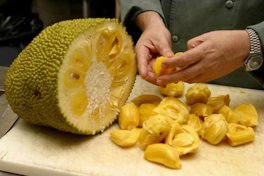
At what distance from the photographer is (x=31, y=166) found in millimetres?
539

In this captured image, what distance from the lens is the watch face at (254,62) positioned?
0.66 meters

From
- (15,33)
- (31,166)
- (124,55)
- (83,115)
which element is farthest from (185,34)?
(15,33)

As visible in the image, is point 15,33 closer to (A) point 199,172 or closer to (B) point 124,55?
(B) point 124,55

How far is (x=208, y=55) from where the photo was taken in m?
0.63

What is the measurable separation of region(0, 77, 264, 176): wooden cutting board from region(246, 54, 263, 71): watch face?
0.40 feet

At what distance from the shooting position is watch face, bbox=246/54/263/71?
66cm

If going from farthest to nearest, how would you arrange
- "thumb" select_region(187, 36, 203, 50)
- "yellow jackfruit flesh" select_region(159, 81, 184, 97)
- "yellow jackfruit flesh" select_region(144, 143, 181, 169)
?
"yellow jackfruit flesh" select_region(159, 81, 184, 97) < "thumb" select_region(187, 36, 203, 50) < "yellow jackfruit flesh" select_region(144, 143, 181, 169)

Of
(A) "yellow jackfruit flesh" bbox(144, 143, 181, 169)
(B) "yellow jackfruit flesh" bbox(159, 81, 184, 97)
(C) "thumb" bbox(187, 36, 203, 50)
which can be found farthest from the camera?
(B) "yellow jackfruit flesh" bbox(159, 81, 184, 97)

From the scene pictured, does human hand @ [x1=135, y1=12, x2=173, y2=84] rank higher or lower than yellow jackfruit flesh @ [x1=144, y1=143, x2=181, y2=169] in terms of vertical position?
higher

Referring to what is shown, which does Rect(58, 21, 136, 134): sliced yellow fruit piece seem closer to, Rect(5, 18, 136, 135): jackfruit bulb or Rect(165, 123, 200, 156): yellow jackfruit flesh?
Rect(5, 18, 136, 135): jackfruit bulb

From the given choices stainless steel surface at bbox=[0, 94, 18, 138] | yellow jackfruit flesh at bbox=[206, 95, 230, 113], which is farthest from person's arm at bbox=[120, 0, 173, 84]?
stainless steel surface at bbox=[0, 94, 18, 138]

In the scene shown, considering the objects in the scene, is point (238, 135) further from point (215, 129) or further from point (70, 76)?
point (70, 76)

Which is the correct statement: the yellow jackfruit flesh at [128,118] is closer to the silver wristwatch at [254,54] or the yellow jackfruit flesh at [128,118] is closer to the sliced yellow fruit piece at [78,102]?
the sliced yellow fruit piece at [78,102]

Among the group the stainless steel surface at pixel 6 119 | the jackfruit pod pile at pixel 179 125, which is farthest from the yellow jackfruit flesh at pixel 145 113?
the stainless steel surface at pixel 6 119
